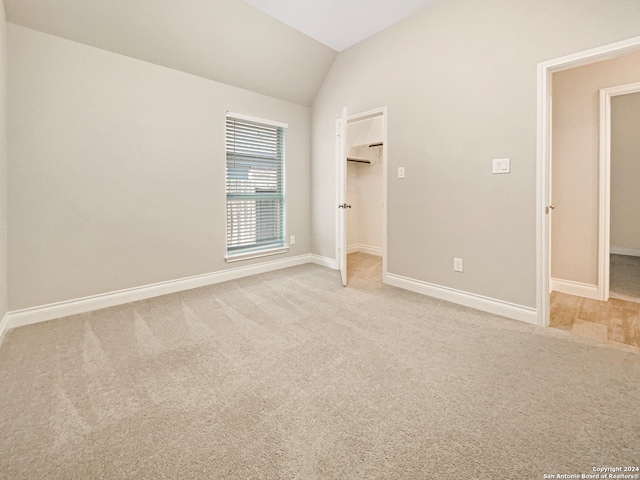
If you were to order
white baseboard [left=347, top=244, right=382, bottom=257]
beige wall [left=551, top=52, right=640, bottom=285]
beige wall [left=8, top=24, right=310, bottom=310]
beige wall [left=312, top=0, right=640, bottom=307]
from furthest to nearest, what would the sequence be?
white baseboard [left=347, top=244, right=382, bottom=257] < beige wall [left=551, top=52, right=640, bottom=285] < beige wall [left=8, top=24, right=310, bottom=310] < beige wall [left=312, top=0, right=640, bottom=307]

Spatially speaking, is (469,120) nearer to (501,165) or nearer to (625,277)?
(501,165)

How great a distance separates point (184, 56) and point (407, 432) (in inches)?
146

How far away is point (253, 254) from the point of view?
3848mm

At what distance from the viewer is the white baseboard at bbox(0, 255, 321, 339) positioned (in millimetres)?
2332

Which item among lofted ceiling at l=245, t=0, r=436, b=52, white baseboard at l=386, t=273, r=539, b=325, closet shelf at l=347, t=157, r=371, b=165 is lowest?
white baseboard at l=386, t=273, r=539, b=325

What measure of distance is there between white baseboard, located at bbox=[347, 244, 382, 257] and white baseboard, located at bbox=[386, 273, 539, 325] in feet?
5.96

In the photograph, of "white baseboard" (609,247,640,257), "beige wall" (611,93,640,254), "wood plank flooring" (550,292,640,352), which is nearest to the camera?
"wood plank flooring" (550,292,640,352)

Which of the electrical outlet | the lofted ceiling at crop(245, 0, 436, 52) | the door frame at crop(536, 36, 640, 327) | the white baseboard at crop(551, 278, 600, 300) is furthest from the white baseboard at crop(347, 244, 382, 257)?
the lofted ceiling at crop(245, 0, 436, 52)

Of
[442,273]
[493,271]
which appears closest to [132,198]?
[442,273]

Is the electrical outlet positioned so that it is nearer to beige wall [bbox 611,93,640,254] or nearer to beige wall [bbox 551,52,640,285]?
beige wall [bbox 551,52,640,285]

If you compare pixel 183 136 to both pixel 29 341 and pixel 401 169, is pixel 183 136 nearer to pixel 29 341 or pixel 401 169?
pixel 29 341

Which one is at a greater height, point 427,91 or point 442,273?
point 427,91

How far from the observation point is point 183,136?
312 cm

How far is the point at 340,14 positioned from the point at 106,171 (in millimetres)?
2846
